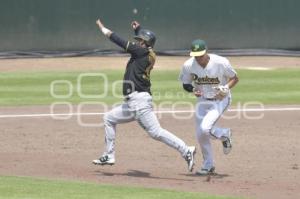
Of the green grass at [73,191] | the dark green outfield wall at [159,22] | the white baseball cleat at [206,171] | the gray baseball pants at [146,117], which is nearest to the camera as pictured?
the green grass at [73,191]

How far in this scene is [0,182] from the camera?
9.12 metres

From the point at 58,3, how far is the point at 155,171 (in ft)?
41.0

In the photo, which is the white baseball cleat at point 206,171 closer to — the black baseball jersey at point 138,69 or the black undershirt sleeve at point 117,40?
the black baseball jersey at point 138,69

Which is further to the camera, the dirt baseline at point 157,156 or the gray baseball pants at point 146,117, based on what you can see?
the gray baseball pants at point 146,117

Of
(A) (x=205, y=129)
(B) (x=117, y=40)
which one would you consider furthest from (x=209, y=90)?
(B) (x=117, y=40)

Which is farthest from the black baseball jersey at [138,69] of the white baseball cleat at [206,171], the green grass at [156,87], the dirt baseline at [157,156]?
the green grass at [156,87]

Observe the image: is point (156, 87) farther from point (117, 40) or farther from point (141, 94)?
point (117, 40)

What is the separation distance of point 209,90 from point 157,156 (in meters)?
1.73

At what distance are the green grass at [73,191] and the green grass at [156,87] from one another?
7.34 m

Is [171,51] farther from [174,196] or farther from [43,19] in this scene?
[174,196]

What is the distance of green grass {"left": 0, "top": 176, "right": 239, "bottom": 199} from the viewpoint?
834cm

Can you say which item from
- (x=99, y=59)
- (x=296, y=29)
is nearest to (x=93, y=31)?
(x=99, y=59)

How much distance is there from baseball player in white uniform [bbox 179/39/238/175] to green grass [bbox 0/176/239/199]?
138 cm

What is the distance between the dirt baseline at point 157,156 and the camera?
9.52 meters
